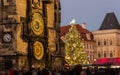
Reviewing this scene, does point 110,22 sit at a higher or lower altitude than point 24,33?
higher

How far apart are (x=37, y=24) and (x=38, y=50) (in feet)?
6.55

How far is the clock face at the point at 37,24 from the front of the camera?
1494 inches

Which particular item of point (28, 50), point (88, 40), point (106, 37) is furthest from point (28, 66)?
point (106, 37)

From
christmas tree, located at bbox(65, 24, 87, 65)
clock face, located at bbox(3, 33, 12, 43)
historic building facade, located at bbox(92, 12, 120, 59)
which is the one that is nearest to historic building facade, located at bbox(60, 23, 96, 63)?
historic building facade, located at bbox(92, 12, 120, 59)

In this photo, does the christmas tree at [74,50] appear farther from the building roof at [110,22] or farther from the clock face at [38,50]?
the building roof at [110,22]

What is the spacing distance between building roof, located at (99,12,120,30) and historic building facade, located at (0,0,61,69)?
75.3 metres

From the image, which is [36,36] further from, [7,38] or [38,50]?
[7,38]

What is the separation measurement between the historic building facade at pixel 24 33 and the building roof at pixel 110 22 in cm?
7532

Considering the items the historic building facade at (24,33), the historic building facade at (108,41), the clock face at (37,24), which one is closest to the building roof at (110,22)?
the historic building facade at (108,41)

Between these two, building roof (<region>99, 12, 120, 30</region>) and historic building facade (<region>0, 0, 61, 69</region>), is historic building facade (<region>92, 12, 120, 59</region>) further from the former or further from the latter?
historic building facade (<region>0, 0, 61, 69</region>)

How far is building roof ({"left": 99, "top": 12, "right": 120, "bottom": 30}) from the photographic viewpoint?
115 m

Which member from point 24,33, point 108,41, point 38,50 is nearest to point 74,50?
point 38,50

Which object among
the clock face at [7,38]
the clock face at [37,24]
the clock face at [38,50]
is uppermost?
the clock face at [37,24]

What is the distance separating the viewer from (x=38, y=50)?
3838 centimetres
